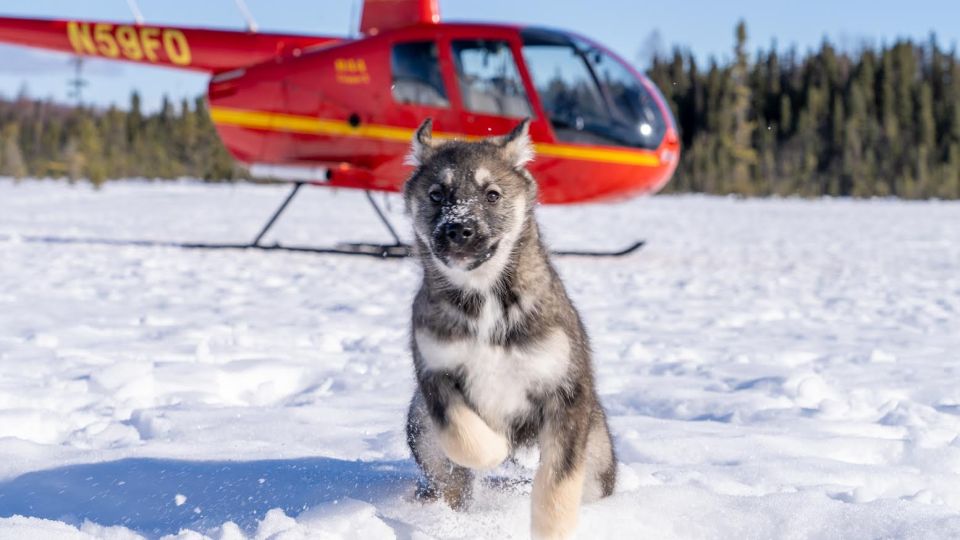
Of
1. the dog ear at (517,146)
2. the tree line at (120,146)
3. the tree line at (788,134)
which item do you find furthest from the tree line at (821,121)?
the dog ear at (517,146)

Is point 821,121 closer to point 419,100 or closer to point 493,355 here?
point 419,100

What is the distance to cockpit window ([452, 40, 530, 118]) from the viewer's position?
10.1 m

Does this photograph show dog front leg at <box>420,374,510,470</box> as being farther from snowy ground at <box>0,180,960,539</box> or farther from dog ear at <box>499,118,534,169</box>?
dog ear at <box>499,118,534,169</box>

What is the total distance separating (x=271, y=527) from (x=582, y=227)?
16.6 metres

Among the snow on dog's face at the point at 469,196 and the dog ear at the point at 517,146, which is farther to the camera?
the dog ear at the point at 517,146

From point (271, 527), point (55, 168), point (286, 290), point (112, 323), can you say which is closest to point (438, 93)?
point (286, 290)

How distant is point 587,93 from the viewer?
10258 mm

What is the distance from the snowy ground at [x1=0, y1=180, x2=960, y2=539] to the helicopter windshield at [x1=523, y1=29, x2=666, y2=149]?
157 cm

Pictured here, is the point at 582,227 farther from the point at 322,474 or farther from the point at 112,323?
the point at 322,474

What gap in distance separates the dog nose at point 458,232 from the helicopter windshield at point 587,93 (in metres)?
7.48

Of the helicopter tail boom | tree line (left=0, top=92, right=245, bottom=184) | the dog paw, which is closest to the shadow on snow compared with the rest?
the dog paw

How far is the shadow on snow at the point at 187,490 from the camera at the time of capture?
108 inches

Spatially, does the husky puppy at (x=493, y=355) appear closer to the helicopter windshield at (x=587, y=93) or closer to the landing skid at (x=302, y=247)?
the landing skid at (x=302, y=247)

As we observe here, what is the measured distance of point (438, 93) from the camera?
10.3m
